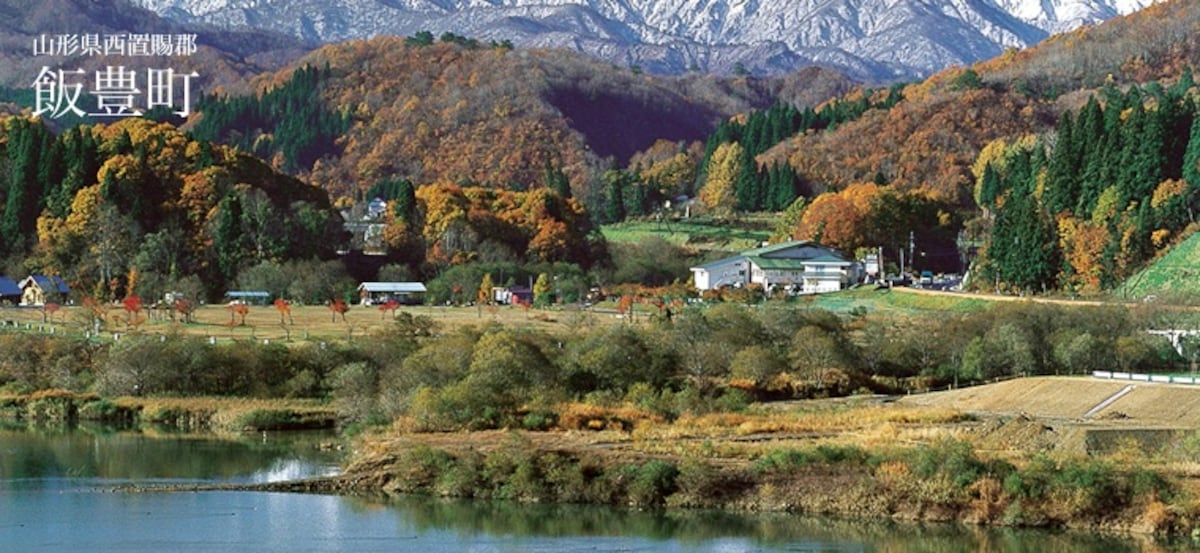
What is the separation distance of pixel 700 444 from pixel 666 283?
171 feet

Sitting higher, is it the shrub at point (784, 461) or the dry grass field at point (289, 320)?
the dry grass field at point (289, 320)

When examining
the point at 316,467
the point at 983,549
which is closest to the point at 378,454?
the point at 316,467

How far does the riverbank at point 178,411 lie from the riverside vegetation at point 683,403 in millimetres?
83

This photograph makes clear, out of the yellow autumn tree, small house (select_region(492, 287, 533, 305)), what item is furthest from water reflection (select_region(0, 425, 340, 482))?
the yellow autumn tree

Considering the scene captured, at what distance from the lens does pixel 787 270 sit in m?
93.2

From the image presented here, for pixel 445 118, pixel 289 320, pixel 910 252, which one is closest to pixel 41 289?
pixel 289 320

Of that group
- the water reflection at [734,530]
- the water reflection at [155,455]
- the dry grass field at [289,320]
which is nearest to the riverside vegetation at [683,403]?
the water reflection at [734,530]

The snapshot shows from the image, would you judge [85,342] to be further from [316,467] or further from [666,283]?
[666,283]

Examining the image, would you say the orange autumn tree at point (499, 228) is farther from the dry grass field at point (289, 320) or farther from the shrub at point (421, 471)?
the shrub at point (421, 471)

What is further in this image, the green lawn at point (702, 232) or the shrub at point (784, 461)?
the green lawn at point (702, 232)

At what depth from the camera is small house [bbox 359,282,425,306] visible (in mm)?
87562

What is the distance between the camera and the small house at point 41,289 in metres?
84.2

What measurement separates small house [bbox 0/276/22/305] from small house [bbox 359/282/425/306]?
1403 cm

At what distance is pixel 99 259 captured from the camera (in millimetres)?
87438
